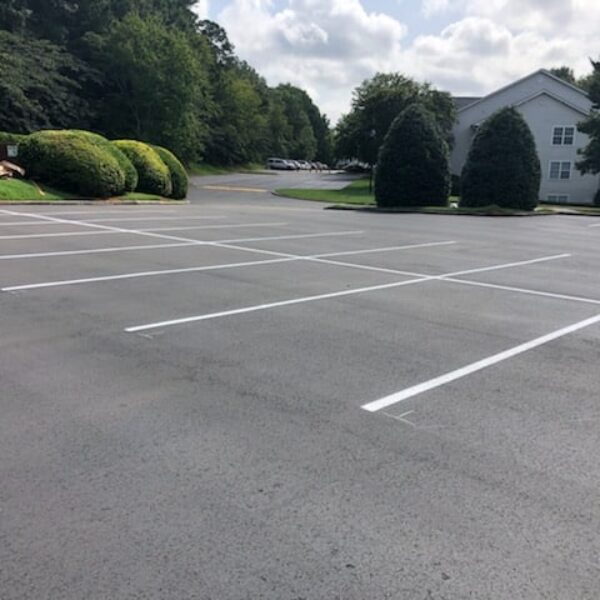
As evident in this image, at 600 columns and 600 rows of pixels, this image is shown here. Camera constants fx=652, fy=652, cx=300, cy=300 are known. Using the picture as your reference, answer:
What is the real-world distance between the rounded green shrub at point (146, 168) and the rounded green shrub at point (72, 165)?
2.64m

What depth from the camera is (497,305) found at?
8031 millimetres

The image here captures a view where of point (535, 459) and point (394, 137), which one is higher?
point (394, 137)

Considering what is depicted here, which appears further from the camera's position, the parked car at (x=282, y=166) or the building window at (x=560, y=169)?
the parked car at (x=282, y=166)

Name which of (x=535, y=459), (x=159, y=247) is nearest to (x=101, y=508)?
(x=535, y=459)

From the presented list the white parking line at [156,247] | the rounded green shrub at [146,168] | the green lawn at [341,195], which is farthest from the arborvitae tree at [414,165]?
the white parking line at [156,247]

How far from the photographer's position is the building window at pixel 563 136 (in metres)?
45.0

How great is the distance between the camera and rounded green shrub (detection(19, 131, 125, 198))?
Answer: 25.1 meters

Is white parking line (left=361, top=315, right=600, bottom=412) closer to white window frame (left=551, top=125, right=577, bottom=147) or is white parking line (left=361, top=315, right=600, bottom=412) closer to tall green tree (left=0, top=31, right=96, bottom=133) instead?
white window frame (left=551, top=125, right=577, bottom=147)

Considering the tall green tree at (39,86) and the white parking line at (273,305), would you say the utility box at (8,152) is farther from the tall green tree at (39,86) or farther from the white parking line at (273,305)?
the tall green tree at (39,86)

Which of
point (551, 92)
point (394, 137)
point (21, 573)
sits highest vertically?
point (551, 92)

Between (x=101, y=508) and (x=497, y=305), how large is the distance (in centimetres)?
603

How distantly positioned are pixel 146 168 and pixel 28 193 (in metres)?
6.89

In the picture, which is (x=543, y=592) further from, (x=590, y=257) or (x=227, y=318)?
(x=590, y=257)

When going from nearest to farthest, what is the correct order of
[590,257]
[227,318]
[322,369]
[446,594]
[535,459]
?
[446,594] → [535,459] → [322,369] → [227,318] → [590,257]
